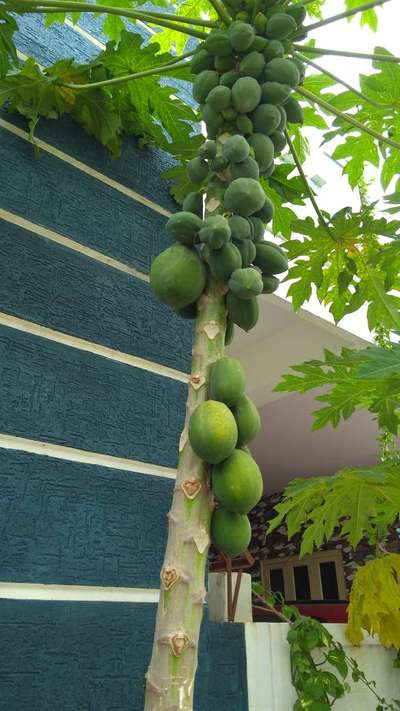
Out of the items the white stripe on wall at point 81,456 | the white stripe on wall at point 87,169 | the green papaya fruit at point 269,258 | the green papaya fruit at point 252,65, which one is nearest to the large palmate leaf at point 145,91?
the white stripe on wall at point 87,169

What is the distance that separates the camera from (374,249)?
5.43ft

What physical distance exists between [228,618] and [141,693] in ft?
1.77

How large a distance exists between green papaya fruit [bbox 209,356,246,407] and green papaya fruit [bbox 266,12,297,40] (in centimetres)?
68

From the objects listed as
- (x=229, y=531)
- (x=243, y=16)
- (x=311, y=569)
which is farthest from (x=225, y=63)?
(x=311, y=569)

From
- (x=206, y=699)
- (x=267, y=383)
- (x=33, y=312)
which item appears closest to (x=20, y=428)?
(x=33, y=312)

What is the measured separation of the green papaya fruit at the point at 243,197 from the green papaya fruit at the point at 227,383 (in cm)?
24

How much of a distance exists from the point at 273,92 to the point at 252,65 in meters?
0.07

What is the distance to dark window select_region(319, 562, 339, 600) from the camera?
720cm

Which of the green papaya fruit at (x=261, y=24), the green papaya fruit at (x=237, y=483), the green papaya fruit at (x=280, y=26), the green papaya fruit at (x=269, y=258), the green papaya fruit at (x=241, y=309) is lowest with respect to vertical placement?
the green papaya fruit at (x=237, y=483)

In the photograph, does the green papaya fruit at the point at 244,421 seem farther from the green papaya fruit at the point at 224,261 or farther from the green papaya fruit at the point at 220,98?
the green papaya fruit at the point at 220,98

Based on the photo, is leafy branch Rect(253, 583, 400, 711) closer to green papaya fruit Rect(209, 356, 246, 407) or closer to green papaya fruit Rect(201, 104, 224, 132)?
green papaya fruit Rect(209, 356, 246, 407)

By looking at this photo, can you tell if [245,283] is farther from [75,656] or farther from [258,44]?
[75,656]

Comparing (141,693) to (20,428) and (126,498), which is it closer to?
A: (126,498)

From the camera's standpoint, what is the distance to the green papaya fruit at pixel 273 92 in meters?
0.93
